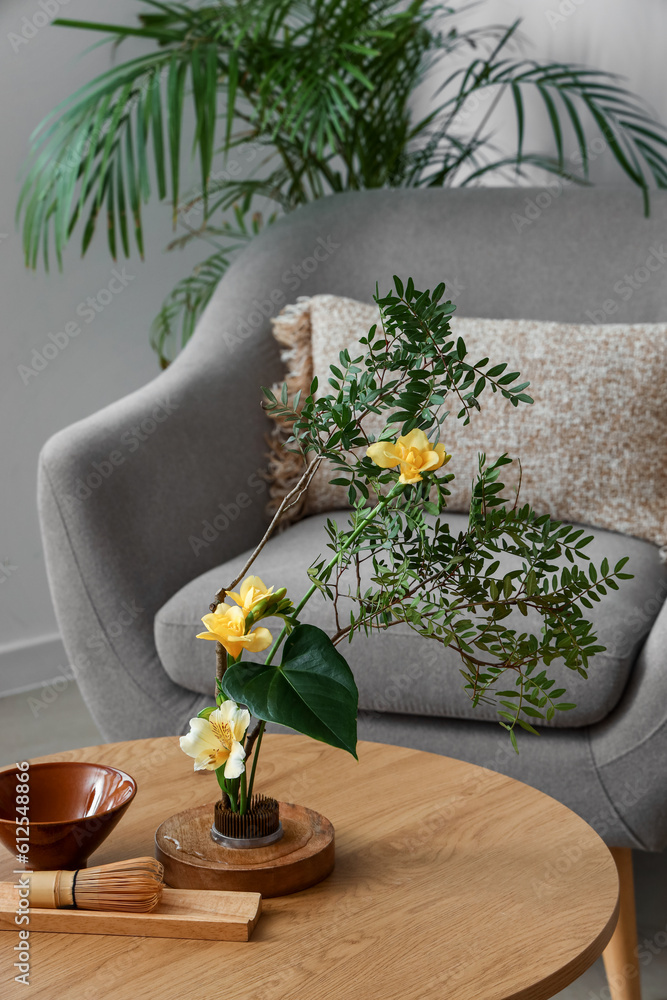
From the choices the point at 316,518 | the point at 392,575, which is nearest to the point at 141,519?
the point at 316,518

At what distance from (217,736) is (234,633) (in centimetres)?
7

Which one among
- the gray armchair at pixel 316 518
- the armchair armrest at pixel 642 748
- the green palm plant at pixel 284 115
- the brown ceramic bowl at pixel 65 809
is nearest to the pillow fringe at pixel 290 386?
the gray armchair at pixel 316 518

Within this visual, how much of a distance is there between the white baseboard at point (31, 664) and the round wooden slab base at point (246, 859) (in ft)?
5.15

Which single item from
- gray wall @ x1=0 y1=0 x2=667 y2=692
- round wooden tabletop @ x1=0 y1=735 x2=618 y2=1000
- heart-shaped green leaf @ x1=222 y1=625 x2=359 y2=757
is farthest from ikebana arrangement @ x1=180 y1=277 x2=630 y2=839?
gray wall @ x1=0 y1=0 x2=667 y2=692

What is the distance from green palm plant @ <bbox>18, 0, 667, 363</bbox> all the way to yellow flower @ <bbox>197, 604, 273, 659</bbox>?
1196 millimetres

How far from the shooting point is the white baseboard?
219 centimetres

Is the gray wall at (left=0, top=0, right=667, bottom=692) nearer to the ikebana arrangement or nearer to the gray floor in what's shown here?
the gray floor

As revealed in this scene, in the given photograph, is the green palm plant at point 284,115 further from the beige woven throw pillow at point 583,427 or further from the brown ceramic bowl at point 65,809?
the brown ceramic bowl at point 65,809

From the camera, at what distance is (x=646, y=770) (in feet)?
3.71

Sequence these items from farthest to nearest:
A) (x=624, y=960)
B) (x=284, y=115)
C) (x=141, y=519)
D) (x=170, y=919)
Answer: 1. (x=284, y=115)
2. (x=141, y=519)
3. (x=624, y=960)
4. (x=170, y=919)

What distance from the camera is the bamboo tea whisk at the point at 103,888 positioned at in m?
0.64

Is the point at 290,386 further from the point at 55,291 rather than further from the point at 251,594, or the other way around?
the point at 251,594

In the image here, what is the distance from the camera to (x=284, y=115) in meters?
1.78

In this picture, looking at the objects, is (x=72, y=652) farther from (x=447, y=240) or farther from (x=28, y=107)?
(x=28, y=107)
